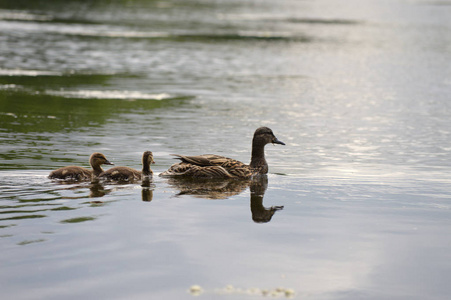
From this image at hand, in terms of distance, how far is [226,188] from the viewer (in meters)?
13.0

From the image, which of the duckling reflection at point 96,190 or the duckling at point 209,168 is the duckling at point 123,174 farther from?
the duckling at point 209,168

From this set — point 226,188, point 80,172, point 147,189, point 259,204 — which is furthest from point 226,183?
point 80,172

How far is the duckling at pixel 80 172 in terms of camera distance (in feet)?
41.7

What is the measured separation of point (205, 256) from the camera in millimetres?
9094

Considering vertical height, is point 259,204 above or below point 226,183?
below

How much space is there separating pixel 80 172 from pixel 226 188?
2378 mm

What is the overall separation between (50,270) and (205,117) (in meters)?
13.3

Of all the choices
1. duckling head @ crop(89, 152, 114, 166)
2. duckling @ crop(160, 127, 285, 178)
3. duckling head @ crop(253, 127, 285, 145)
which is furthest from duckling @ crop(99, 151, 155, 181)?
duckling head @ crop(253, 127, 285, 145)

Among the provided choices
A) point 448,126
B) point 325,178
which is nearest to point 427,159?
point 325,178

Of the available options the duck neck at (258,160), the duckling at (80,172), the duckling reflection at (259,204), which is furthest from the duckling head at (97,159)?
the duck neck at (258,160)

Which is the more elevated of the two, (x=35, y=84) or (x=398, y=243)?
(x=35, y=84)

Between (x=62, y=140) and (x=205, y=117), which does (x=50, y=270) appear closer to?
(x=62, y=140)

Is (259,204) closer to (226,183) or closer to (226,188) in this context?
(226,188)

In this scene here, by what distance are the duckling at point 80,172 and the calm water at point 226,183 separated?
26 cm
